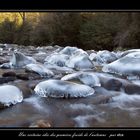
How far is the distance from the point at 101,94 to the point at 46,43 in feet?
4.89

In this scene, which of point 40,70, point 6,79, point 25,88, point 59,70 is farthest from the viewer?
point 59,70

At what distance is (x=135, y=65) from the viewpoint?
1.93 meters

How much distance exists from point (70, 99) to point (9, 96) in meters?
0.26

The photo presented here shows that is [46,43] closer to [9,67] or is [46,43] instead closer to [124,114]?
[9,67]

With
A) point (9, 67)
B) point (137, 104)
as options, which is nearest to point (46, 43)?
point (9, 67)

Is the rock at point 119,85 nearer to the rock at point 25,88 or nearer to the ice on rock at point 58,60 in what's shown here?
the rock at point 25,88

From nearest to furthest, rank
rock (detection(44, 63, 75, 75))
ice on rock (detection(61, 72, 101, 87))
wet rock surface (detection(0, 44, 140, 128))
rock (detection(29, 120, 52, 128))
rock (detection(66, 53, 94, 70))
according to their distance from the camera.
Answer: rock (detection(29, 120, 52, 128))
wet rock surface (detection(0, 44, 140, 128))
ice on rock (detection(61, 72, 101, 87))
rock (detection(44, 63, 75, 75))
rock (detection(66, 53, 94, 70))

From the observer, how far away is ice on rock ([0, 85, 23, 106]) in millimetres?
1374

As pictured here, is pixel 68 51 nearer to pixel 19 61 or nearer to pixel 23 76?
pixel 19 61

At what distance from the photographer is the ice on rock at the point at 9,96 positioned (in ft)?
4.51

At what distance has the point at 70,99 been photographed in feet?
4.86

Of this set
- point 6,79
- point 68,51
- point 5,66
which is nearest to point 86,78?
point 6,79

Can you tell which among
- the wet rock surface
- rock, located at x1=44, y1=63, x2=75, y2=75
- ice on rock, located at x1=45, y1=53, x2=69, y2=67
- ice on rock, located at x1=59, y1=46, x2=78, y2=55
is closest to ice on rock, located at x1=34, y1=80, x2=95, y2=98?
the wet rock surface

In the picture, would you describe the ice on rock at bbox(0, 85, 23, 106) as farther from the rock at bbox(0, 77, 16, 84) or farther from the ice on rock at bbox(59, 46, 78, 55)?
the ice on rock at bbox(59, 46, 78, 55)
